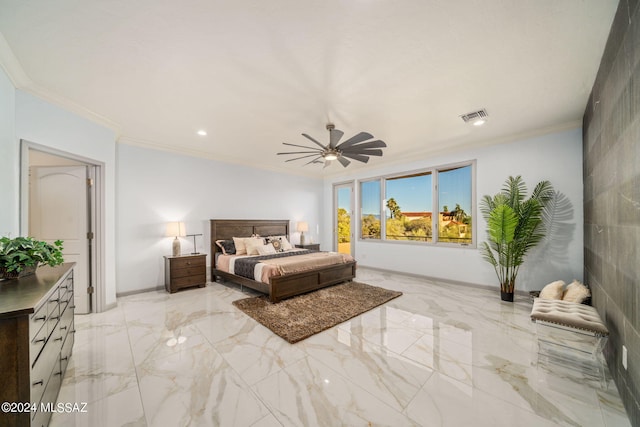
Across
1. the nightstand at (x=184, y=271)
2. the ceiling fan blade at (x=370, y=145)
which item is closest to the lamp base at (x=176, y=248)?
the nightstand at (x=184, y=271)

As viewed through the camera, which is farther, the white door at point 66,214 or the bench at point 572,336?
the white door at point 66,214

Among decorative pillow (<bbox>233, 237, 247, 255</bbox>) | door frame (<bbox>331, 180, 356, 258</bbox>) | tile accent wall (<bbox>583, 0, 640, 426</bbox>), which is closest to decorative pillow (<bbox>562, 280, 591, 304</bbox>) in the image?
tile accent wall (<bbox>583, 0, 640, 426</bbox>)

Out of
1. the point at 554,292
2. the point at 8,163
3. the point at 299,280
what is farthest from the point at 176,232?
the point at 554,292

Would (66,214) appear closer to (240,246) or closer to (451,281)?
(240,246)

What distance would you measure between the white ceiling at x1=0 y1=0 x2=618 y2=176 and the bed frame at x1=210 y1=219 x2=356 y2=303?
2.44 metres

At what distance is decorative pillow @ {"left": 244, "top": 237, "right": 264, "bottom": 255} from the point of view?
16.8ft

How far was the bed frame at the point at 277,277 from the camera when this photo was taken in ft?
12.8

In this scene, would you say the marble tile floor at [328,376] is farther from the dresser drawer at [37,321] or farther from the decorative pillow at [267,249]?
the decorative pillow at [267,249]

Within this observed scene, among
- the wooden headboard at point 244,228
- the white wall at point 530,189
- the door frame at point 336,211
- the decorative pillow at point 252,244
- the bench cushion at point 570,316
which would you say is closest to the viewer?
the bench cushion at point 570,316

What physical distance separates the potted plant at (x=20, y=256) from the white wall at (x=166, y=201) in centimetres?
260

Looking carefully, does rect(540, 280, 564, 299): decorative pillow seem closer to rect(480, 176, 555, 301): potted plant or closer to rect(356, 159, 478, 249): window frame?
rect(480, 176, 555, 301): potted plant

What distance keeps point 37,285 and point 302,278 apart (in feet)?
10.0

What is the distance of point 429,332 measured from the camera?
2.86 m

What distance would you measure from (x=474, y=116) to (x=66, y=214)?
5.94 m
